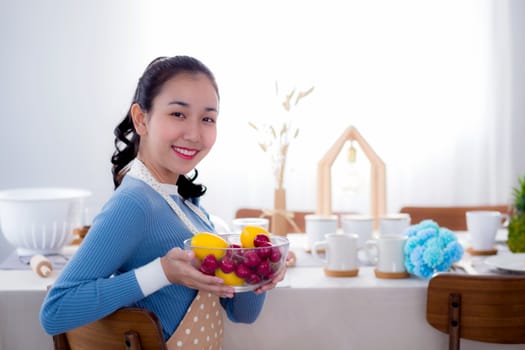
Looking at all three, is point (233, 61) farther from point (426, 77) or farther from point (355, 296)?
point (355, 296)

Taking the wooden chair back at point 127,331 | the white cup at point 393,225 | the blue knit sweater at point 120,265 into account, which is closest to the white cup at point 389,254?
the white cup at point 393,225

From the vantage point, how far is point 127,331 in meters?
0.92

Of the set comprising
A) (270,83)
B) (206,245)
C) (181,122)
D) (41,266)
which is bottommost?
(41,266)

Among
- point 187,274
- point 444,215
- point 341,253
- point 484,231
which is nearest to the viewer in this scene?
point 187,274

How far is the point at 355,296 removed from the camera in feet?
4.39

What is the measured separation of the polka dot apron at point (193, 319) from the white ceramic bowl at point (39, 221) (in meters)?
0.62

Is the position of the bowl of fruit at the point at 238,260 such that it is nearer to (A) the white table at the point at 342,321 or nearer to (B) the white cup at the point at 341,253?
(A) the white table at the point at 342,321

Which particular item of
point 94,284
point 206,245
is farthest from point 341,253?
point 94,284

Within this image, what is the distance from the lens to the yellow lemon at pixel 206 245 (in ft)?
3.01

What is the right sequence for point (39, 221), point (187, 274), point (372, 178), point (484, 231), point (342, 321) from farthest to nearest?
point (372, 178) < point (484, 231) < point (39, 221) < point (342, 321) < point (187, 274)

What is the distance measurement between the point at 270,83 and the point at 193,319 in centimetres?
219

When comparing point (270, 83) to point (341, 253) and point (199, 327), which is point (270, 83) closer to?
point (341, 253)

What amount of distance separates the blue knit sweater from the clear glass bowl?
7cm

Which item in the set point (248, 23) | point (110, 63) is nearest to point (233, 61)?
point (248, 23)
